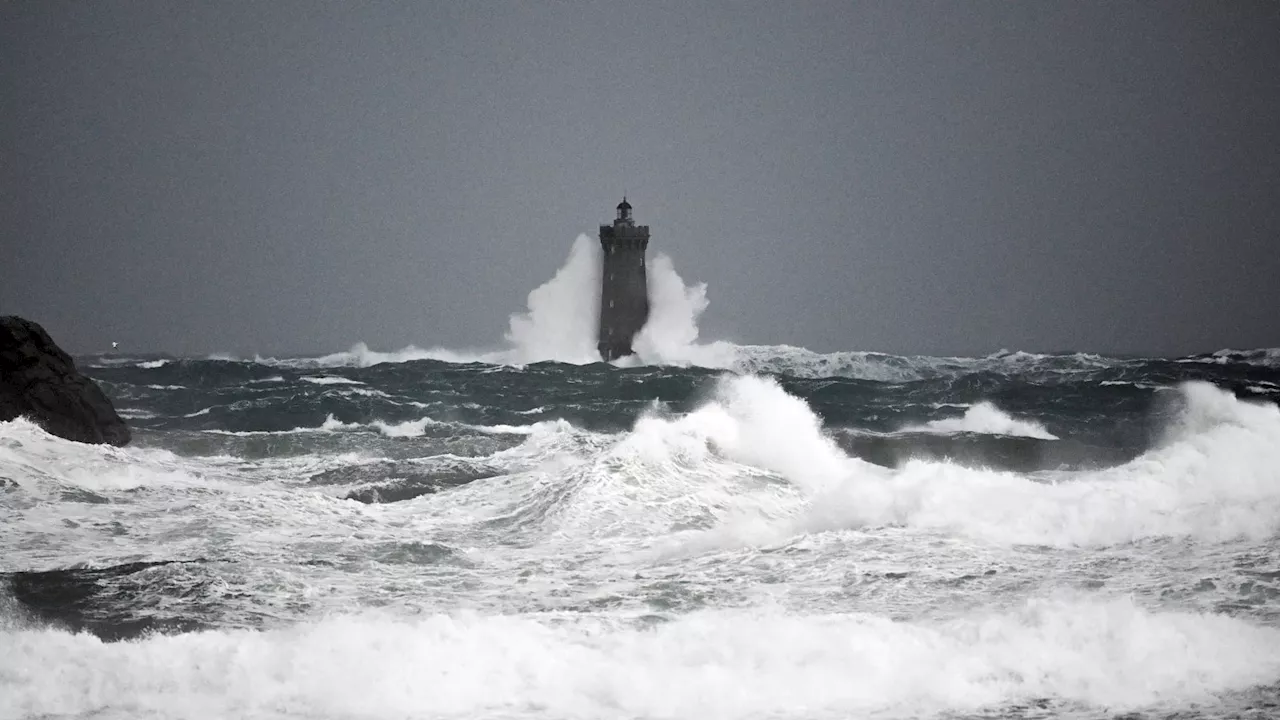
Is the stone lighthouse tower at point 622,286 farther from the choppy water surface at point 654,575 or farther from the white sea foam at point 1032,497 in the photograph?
the white sea foam at point 1032,497

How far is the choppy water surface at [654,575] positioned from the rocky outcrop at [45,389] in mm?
928

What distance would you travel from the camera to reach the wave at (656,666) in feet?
26.8

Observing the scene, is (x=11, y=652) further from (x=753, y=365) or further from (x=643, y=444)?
(x=753, y=365)

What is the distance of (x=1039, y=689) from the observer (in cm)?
838

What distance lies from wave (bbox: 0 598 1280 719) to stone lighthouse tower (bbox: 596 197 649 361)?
4168 centimetres

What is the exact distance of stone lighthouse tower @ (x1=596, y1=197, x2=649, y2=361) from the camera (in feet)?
168

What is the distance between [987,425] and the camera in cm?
3055

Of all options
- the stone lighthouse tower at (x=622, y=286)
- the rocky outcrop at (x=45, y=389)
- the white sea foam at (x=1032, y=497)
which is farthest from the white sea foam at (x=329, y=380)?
the white sea foam at (x=1032, y=497)

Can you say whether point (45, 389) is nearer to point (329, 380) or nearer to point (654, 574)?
point (654, 574)

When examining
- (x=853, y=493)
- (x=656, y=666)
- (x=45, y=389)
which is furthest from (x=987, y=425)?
(x=656, y=666)

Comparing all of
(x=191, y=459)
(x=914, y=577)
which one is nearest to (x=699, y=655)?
(x=914, y=577)

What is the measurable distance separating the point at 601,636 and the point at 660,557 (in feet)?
12.2

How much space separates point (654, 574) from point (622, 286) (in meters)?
39.6

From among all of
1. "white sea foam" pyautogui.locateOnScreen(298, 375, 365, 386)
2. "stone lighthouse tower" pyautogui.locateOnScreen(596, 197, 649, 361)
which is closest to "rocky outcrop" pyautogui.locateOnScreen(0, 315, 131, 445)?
"white sea foam" pyautogui.locateOnScreen(298, 375, 365, 386)
